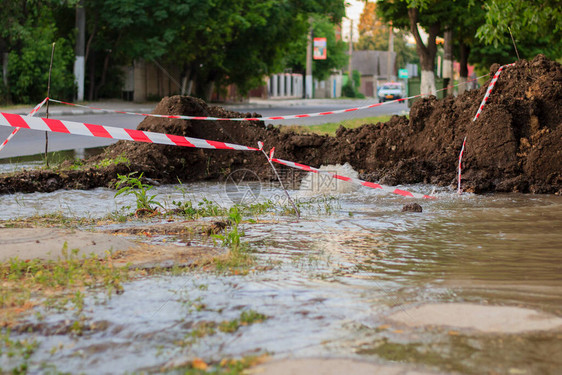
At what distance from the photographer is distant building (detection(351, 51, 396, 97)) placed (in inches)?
4513

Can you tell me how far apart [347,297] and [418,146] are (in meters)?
7.70

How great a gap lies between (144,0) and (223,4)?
447 centimetres

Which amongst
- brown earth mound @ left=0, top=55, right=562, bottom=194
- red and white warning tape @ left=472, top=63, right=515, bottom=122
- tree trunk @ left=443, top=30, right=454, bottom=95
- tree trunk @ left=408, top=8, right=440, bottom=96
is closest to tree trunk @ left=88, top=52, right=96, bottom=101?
tree trunk @ left=408, top=8, right=440, bottom=96

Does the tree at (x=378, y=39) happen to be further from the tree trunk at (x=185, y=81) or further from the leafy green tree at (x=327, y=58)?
the tree trunk at (x=185, y=81)

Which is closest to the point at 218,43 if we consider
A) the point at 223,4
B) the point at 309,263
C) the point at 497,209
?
the point at 223,4

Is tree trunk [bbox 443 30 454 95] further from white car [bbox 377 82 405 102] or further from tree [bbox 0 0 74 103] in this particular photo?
white car [bbox 377 82 405 102]

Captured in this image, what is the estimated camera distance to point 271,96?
67188 millimetres

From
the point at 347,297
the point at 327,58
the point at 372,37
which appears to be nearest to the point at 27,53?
the point at 347,297

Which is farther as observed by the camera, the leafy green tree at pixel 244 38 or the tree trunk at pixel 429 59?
the leafy green tree at pixel 244 38

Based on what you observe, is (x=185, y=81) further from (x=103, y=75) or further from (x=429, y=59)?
(x=429, y=59)

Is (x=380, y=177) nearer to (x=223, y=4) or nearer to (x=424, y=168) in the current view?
(x=424, y=168)

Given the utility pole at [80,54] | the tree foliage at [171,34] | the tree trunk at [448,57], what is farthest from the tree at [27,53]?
the tree trunk at [448,57]

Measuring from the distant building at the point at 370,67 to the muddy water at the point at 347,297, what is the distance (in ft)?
352

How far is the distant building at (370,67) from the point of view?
115 meters
